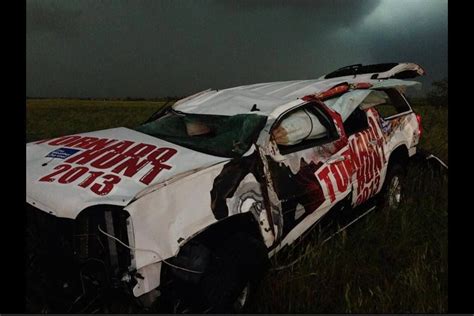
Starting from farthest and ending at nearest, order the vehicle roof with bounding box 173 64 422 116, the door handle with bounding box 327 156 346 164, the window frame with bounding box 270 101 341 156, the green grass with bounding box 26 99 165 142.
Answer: the green grass with bounding box 26 99 165 142
the vehicle roof with bounding box 173 64 422 116
the door handle with bounding box 327 156 346 164
the window frame with bounding box 270 101 341 156

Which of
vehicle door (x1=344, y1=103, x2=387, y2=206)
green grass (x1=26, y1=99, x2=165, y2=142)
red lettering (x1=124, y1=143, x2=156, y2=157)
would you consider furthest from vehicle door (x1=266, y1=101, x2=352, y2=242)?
green grass (x1=26, y1=99, x2=165, y2=142)

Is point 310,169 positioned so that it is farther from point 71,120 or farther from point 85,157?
point 71,120

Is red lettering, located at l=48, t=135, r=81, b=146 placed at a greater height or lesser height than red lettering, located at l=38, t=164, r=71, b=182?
greater

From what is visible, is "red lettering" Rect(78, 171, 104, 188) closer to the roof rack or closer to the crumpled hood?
the crumpled hood

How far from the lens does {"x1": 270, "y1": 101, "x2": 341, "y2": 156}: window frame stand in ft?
11.5

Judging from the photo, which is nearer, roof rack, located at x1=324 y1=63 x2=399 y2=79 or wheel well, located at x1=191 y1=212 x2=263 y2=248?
wheel well, located at x1=191 y1=212 x2=263 y2=248

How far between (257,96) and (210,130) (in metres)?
0.51

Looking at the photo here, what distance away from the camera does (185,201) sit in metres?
2.77

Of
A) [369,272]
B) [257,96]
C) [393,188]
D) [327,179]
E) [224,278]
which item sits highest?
[257,96]

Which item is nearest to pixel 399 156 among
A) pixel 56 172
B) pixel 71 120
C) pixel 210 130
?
pixel 210 130

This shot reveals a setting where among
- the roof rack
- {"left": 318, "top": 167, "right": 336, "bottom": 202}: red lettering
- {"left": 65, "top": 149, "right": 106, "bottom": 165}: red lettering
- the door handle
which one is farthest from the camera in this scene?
the roof rack

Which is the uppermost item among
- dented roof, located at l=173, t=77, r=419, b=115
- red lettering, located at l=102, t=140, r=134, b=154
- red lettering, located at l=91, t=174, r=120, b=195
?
dented roof, located at l=173, t=77, r=419, b=115
